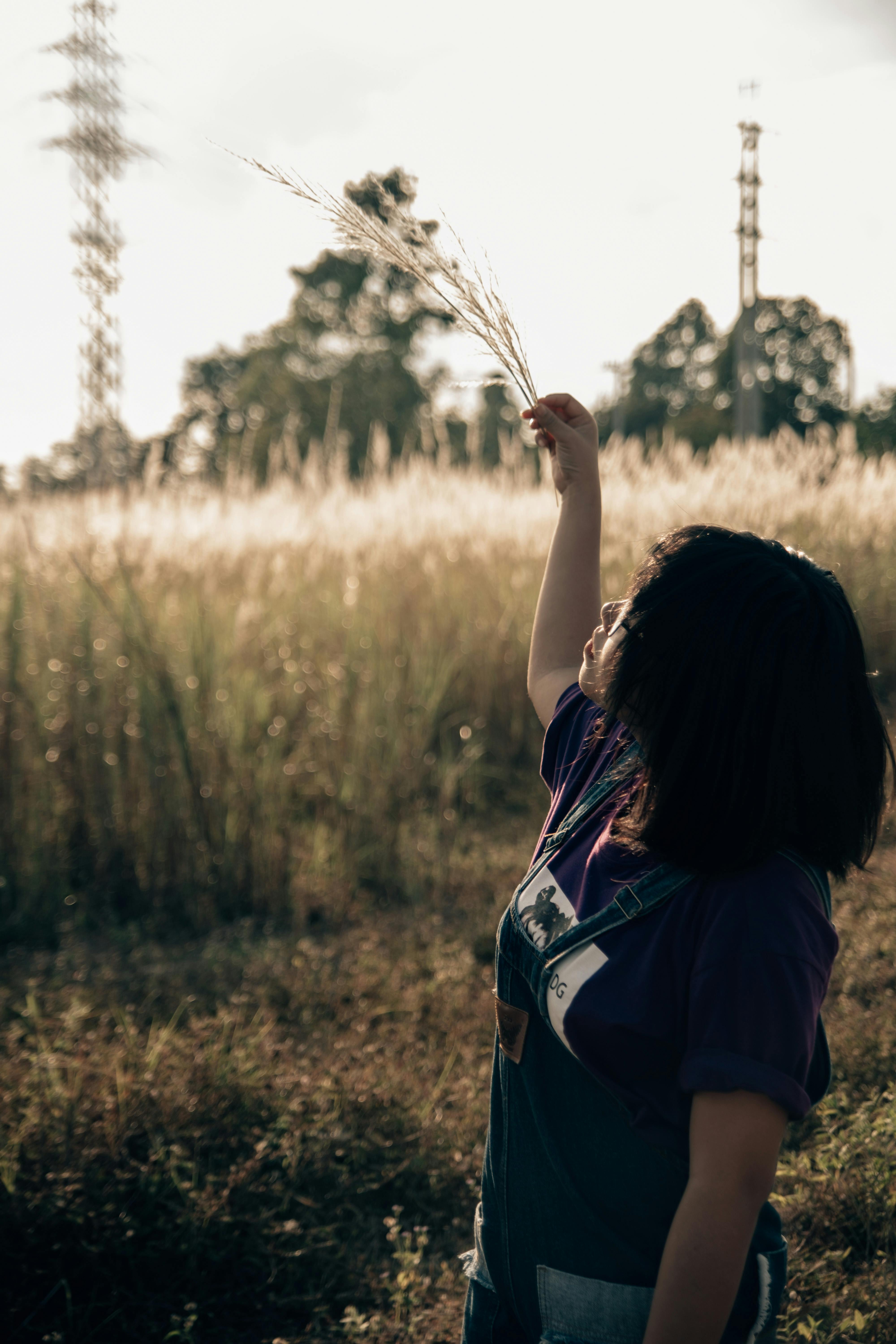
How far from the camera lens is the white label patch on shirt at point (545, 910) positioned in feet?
3.23

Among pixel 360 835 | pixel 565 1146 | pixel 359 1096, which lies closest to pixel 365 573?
pixel 360 835

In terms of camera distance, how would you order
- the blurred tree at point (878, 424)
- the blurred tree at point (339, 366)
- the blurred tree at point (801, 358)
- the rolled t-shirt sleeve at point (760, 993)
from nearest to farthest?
the rolled t-shirt sleeve at point (760, 993), the blurred tree at point (801, 358), the blurred tree at point (878, 424), the blurred tree at point (339, 366)

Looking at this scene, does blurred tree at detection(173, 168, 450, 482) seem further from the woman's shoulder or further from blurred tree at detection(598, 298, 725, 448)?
the woman's shoulder

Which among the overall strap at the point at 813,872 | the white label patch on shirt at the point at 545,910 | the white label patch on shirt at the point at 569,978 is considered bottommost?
the white label patch on shirt at the point at 569,978

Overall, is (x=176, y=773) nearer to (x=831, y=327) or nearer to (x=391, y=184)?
(x=391, y=184)

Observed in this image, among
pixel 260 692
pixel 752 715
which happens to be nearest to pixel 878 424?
pixel 260 692

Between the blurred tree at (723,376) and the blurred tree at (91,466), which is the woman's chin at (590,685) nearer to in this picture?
the blurred tree at (723,376)

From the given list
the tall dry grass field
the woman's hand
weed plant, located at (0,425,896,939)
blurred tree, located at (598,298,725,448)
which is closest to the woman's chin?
the woman's hand

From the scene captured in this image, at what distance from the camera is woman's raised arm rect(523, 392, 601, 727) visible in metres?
1.40

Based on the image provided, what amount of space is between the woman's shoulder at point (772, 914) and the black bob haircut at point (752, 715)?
16mm

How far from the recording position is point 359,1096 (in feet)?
8.00

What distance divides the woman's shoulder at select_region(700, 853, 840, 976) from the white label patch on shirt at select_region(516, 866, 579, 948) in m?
0.16

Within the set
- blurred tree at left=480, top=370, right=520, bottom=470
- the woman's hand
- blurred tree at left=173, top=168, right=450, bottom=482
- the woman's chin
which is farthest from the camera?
blurred tree at left=173, top=168, right=450, bottom=482

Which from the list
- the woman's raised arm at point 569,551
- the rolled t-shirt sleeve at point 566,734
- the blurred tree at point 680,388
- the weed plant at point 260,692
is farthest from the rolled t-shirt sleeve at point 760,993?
the blurred tree at point 680,388
